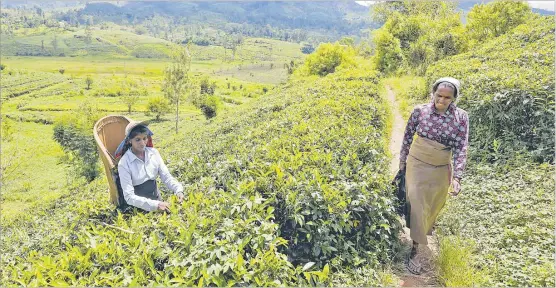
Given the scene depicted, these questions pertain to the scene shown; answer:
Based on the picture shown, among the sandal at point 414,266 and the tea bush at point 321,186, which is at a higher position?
the tea bush at point 321,186

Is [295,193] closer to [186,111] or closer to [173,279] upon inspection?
[173,279]

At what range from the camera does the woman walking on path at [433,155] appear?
4039mm

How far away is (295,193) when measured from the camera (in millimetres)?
3811

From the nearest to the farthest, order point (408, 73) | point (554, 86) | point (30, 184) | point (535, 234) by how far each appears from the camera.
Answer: point (535, 234) < point (554, 86) < point (408, 73) < point (30, 184)

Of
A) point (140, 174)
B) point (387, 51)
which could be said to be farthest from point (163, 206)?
point (387, 51)

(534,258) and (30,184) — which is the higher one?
(534,258)

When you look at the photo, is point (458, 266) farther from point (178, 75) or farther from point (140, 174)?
point (178, 75)

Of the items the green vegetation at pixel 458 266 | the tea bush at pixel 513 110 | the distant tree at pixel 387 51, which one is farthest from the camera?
the distant tree at pixel 387 51

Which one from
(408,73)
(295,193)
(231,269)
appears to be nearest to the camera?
(231,269)

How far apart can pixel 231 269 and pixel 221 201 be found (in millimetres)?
930

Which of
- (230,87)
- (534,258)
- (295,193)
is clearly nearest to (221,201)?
(295,193)

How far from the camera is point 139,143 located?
378cm

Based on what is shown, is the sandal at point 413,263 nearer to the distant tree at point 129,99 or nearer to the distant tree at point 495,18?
the distant tree at point 495,18

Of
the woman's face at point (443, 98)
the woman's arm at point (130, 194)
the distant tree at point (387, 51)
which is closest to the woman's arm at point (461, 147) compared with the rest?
the woman's face at point (443, 98)
